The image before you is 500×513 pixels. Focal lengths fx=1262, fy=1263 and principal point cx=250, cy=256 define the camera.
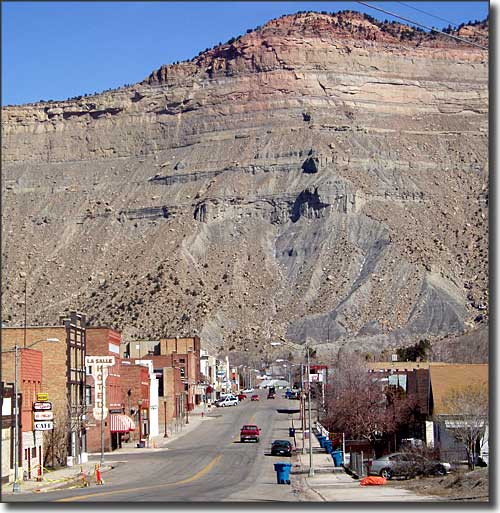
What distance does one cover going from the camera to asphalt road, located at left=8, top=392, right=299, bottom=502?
4125 cm

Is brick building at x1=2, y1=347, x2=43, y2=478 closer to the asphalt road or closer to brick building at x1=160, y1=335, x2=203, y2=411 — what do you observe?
the asphalt road

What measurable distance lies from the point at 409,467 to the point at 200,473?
11086 millimetres

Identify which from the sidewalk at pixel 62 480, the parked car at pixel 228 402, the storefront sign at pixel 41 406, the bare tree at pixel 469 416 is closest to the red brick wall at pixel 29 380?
the storefront sign at pixel 41 406

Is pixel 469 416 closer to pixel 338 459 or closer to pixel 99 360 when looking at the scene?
pixel 338 459

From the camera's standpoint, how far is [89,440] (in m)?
76.8

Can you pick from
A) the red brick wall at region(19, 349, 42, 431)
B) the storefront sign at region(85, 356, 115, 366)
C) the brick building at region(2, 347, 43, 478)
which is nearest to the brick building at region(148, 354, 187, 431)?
the storefront sign at region(85, 356, 115, 366)

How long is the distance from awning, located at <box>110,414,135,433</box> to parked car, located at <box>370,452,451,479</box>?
2817cm

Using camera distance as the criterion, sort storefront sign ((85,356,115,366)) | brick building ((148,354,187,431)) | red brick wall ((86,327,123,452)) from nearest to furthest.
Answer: storefront sign ((85,356,115,366)), red brick wall ((86,327,123,452)), brick building ((148,354,187,431))

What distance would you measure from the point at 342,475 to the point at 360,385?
28.3 metres

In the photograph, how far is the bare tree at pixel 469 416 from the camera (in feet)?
174

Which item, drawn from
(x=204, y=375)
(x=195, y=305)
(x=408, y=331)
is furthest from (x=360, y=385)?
(x=195, y=305)

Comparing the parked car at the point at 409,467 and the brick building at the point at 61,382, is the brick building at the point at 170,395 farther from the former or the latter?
the parked car at the point at 409,467

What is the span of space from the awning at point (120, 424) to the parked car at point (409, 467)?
28167mm

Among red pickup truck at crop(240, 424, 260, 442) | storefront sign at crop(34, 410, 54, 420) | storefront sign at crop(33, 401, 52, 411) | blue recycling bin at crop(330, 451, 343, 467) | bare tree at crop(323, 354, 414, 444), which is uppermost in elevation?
storefront sign at crop(33, 401, 52, 411)
